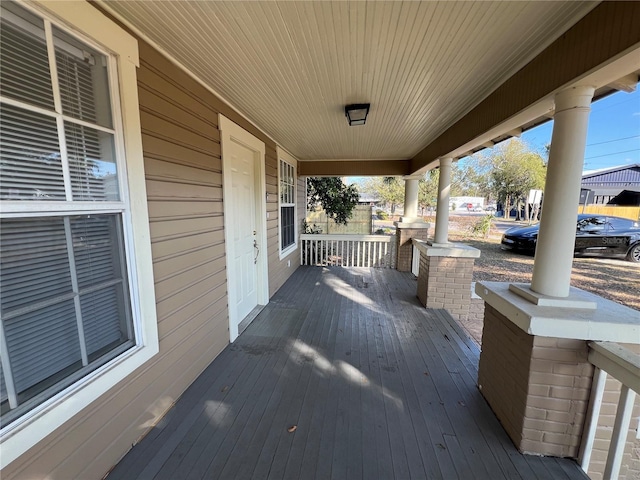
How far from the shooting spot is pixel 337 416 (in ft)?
5.85

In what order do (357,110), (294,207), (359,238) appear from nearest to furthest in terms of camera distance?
(357,110)
(294,207)
(359,238)

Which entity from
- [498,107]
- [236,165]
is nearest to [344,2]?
[498,107]

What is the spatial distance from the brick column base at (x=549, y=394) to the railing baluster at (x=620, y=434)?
5.3 inches

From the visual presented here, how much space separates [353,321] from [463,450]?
70.8 inches

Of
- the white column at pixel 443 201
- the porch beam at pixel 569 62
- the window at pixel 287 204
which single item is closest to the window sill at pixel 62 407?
the porch beam at pixel 569 62

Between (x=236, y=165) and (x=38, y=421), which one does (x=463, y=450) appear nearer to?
(x=38, y=421)

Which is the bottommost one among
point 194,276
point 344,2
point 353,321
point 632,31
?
point 353,321

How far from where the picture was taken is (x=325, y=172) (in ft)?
19.6

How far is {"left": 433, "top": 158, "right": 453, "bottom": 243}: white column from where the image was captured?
3.70m

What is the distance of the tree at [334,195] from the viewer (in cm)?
786

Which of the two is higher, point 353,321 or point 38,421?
point 38,421

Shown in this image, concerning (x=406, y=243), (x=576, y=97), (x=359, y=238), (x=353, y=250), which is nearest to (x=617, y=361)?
(x=576, y=97)

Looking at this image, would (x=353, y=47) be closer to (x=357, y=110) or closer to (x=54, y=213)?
(x=357, y=110)

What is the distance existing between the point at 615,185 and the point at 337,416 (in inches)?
650
